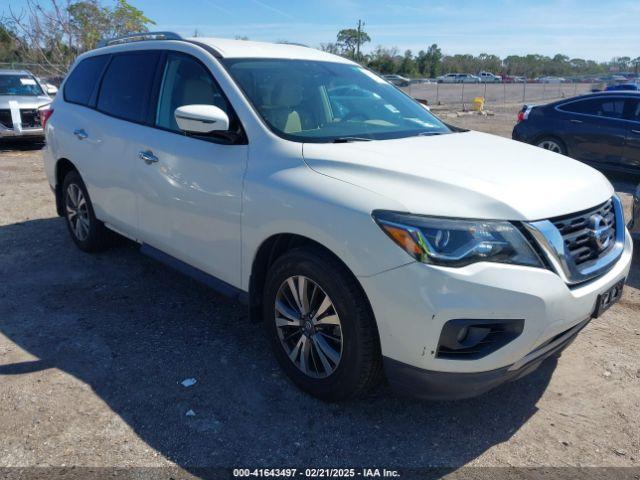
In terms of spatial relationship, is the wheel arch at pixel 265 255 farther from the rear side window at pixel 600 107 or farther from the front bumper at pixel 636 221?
the rear side window at pixel 600 107

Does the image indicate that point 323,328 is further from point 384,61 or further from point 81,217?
point 384,61

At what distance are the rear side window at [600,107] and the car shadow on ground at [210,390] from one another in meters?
7.54

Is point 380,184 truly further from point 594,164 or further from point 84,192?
point 594,164

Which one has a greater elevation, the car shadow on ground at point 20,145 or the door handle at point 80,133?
the door handle at point 80,133

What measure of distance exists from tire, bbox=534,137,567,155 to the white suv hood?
7214mm

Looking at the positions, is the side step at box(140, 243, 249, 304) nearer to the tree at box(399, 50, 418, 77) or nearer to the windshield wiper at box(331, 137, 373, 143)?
the windshield wiper at box(331, 137, 373, 143)

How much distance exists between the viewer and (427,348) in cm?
246

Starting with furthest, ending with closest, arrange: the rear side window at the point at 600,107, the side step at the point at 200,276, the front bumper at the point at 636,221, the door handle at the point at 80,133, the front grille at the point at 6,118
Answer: the front grille at the point at 6,118, the rear side window at the point at 600,107, the front bumper at the point at 636,221, the door handle at the point at 80,133, the side step at the point at 200,276

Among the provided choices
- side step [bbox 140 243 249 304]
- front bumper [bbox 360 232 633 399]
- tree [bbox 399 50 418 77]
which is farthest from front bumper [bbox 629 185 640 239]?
tree [bbox 399 50 418 77]

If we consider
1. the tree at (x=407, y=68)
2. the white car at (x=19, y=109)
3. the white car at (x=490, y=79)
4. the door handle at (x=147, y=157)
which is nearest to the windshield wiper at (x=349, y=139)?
the door handle at (x=147, y=157)

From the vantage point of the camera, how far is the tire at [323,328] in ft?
8.77

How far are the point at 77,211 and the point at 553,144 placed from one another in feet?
27.2

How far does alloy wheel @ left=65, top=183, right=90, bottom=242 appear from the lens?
517 cm

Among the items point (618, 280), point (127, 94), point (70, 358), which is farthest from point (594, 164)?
point (70, 358)
